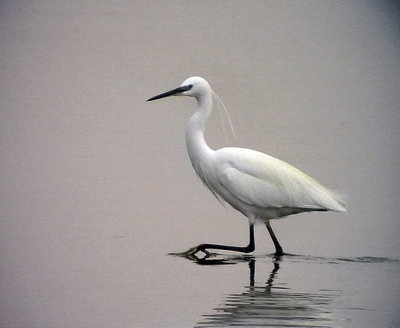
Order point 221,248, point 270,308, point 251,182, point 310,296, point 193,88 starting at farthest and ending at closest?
point 193,88, point 251,182, point 221,248, point 310,296, point 270,308

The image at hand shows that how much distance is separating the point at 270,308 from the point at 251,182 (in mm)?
1834

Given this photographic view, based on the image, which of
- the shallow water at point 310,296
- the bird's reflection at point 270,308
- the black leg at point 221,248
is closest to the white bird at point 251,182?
the black leg at point 221,248

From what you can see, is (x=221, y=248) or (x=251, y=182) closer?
(x=221, y=248)

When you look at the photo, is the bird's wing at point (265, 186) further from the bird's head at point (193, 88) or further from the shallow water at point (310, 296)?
the bird's head at point (193, 88)

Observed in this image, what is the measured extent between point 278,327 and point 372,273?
1747 millimetres

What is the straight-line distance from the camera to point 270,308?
199 inches

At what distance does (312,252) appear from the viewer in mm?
6910

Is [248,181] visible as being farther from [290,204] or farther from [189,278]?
[189,278]

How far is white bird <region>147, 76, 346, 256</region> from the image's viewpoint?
670cm

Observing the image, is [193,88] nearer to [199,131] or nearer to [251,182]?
[199,131]

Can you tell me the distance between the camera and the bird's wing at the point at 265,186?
22.0 feet

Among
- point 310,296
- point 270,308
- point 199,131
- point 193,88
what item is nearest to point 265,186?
point 199,131

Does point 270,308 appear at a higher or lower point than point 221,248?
lower

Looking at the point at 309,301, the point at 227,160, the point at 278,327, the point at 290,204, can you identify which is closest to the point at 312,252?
the point at 290,204
